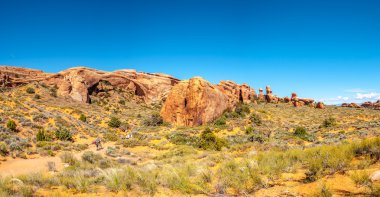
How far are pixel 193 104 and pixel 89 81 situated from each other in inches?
1323

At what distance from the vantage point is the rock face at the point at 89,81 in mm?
44375

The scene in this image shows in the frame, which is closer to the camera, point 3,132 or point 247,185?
point 247,185

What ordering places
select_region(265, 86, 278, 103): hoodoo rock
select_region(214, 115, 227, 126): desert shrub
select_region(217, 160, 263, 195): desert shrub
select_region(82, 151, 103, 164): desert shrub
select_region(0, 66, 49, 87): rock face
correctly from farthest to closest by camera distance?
select_region(265, 86, 278, 103): hoodoo rock
select_region(0, 66, 49, 87): rock face
select_region(214, 115, 227, 126): desert shrub
select_region(82, 151, 103, 164): desert shrub
select_region(217, 160, 263, 195): desert shrub

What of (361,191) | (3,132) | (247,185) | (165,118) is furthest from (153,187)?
(165,118)

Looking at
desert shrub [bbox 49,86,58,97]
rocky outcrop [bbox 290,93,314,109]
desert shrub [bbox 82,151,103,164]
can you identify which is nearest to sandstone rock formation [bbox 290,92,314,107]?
rocky outcrop [bbox 290,93,314,109]

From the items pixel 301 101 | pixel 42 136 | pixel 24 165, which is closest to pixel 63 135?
pixel 42 136

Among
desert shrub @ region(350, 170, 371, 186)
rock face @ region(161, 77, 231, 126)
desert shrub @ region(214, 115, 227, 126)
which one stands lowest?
desert shrub @ region(350, 170, 371, 186)

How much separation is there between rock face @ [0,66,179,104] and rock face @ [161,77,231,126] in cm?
2200

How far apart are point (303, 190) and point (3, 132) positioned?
70.0 feet

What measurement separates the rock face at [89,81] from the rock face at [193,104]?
2200 cm

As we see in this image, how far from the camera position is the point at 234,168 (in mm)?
8086

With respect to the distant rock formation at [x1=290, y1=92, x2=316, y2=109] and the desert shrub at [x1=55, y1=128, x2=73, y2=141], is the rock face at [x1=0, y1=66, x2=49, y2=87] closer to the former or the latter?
the desert shrub at [x1=55, y1=128, x2=73, y2=141]

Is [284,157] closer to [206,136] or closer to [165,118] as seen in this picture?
[206,136]

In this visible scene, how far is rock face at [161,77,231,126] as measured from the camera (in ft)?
102
